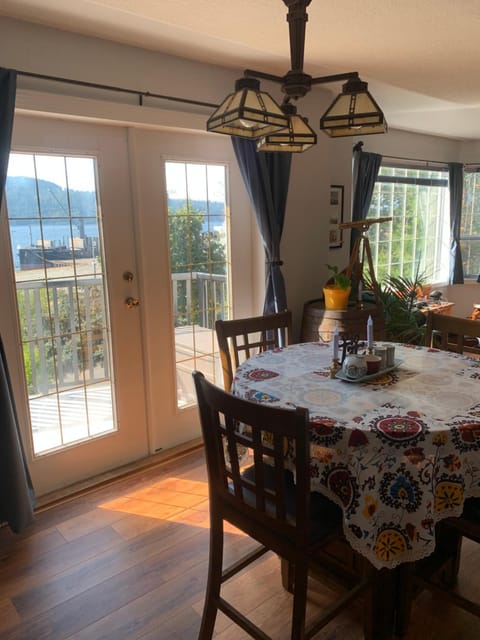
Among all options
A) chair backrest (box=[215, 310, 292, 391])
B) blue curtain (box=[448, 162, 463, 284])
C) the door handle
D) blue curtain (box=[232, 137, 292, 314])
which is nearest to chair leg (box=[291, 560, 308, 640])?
chair backrest (box=[215, 310, 292, 391])

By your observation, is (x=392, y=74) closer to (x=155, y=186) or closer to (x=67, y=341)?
(x=155, y=186)

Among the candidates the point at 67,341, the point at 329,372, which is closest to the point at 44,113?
the point at 67,341

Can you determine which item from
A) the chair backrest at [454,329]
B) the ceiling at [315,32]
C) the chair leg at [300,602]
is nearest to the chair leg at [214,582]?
the chair leg at [300,602]

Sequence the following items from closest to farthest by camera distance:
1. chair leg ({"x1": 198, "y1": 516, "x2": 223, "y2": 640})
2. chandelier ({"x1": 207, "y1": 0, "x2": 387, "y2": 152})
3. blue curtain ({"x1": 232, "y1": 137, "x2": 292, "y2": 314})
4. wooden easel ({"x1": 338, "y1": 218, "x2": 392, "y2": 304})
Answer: chandelier ({"x1": 207, "y1": 0, "x2": 387, "y2": 152}) < chair leg ({"x1": 198, "y1": 516, "x2": 223, "y2": 640}) < blue curtain ({"x1": 232, "y1": 137, "x2": 292, "y2": 314}) < wooden easel ({"x1": 338, "y1": 218, "x2": 392, "y2": 304})

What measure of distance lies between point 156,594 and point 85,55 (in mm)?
2501

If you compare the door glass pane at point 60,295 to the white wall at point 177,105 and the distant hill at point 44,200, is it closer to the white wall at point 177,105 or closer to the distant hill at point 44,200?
the distant hill at point 44,200

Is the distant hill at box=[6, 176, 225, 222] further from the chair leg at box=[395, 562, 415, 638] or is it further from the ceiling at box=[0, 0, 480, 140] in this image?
the chair leg at box=[395, 562, 415, 638]

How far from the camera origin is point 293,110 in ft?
6.02

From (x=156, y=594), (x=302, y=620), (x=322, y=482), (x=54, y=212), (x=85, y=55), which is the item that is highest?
(x=85, y=55)

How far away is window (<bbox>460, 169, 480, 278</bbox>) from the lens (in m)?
6.12

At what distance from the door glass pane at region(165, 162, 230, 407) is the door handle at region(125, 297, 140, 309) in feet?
0.92

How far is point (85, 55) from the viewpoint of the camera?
7.81ft

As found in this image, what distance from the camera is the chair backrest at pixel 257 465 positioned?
1275 millimetres

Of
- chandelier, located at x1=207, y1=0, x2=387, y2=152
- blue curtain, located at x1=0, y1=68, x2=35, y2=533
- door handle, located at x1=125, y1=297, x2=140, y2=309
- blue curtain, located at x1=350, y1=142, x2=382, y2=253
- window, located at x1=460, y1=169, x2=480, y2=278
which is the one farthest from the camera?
window, located at x1=460, y1=169, x2=480, y2=278
